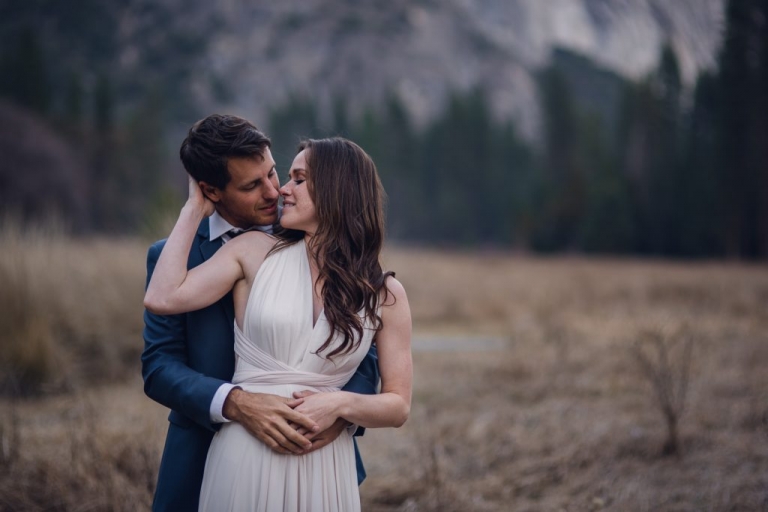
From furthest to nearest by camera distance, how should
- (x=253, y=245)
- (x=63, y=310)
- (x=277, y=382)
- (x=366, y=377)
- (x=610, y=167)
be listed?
(x=610, y=167) → (x=63, y=310) → (x=366, y=377) → (x=253, y=245) → (x=277, y=382)

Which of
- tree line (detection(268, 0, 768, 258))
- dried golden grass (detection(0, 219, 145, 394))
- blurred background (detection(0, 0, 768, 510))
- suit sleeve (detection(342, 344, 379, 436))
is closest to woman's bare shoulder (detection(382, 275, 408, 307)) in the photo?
suit sleeve (detection(342, 344, 379, 436))

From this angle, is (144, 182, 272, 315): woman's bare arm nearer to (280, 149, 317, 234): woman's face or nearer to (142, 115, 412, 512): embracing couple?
(142, 115, 412, 512): embracing couple

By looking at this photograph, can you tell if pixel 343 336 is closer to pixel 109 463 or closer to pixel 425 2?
pixel 109 463

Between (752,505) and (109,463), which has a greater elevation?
(109,463)

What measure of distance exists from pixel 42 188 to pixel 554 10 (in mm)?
129068

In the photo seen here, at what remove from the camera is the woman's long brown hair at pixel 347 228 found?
92.0 inches

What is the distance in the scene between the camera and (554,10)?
13850cm

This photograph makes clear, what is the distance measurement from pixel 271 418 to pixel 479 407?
4795 mm

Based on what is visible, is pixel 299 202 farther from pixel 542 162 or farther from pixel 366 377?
pixel 542 162

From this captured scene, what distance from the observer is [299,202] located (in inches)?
95.4

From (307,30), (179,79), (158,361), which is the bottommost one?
(158,361)

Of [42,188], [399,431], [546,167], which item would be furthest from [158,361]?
[546,167]

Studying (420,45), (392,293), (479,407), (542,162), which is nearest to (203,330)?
(392,293)

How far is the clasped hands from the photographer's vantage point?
2.21 meters
